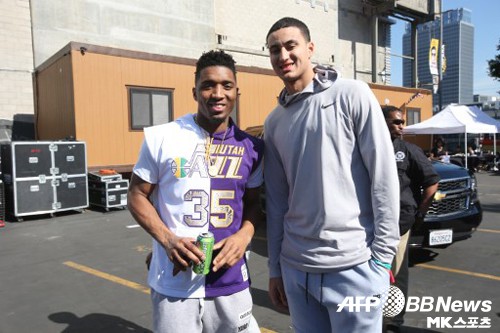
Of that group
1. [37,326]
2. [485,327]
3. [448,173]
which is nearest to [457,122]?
[448,173]

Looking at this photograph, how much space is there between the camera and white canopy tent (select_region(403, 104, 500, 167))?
57.0 ft

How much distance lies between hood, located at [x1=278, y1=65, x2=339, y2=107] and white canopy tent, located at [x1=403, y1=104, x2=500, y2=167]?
17381mm

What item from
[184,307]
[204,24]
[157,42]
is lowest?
[184,307]

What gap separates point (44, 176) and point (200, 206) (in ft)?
30.8

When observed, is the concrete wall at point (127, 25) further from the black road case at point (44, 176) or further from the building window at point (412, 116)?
the building window at point (412, 116)

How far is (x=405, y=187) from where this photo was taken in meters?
3.63

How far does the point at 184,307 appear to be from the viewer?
197 centimetres

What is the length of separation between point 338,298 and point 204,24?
76.8ft

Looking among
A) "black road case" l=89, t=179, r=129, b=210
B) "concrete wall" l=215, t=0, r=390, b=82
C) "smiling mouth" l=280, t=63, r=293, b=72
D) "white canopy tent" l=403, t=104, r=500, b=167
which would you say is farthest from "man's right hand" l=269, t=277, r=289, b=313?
"concrete wall" l=215, t=0, r=390, b=82

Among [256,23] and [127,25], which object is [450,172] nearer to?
[127,25]

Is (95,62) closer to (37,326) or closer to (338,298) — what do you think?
(37,326)

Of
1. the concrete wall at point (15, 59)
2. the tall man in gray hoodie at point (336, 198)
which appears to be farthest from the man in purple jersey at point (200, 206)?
the concrete wall at point (15, 59)

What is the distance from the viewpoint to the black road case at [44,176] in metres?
9.71

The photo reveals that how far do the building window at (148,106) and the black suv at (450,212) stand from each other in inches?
373
